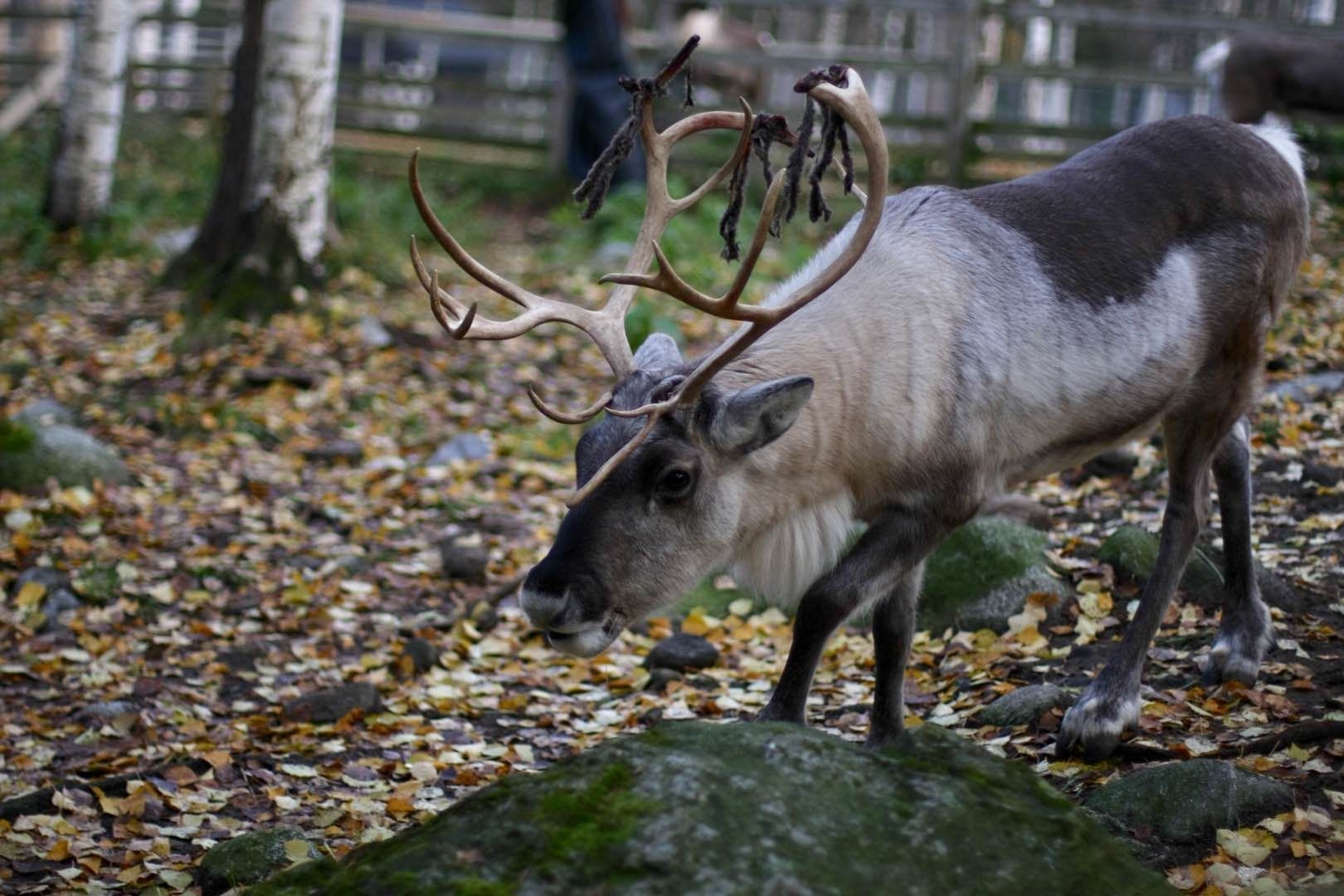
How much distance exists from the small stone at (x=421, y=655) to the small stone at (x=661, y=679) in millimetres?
858

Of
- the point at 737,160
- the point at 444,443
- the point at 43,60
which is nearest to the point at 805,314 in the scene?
the point at 737,160

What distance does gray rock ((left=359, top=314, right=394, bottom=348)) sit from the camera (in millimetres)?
8727

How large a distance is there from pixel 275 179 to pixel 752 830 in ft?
23.9

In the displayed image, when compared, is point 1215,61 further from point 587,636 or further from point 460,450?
point 587,636

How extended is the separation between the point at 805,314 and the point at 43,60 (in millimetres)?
14387

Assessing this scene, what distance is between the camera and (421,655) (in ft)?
17.7

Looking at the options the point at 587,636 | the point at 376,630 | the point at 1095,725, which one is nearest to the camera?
the point at 587,636

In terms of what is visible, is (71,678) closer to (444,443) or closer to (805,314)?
(444,443)

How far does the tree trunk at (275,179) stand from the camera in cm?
870

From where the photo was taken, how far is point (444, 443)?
7.62 m

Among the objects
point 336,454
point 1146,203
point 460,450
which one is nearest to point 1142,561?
point 1146,203

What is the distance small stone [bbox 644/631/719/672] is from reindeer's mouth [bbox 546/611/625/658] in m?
1.70

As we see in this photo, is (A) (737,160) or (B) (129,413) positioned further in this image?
(B) (129,413)

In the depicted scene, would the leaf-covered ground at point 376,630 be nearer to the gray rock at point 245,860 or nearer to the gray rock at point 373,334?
the gray rock at point 373,334
